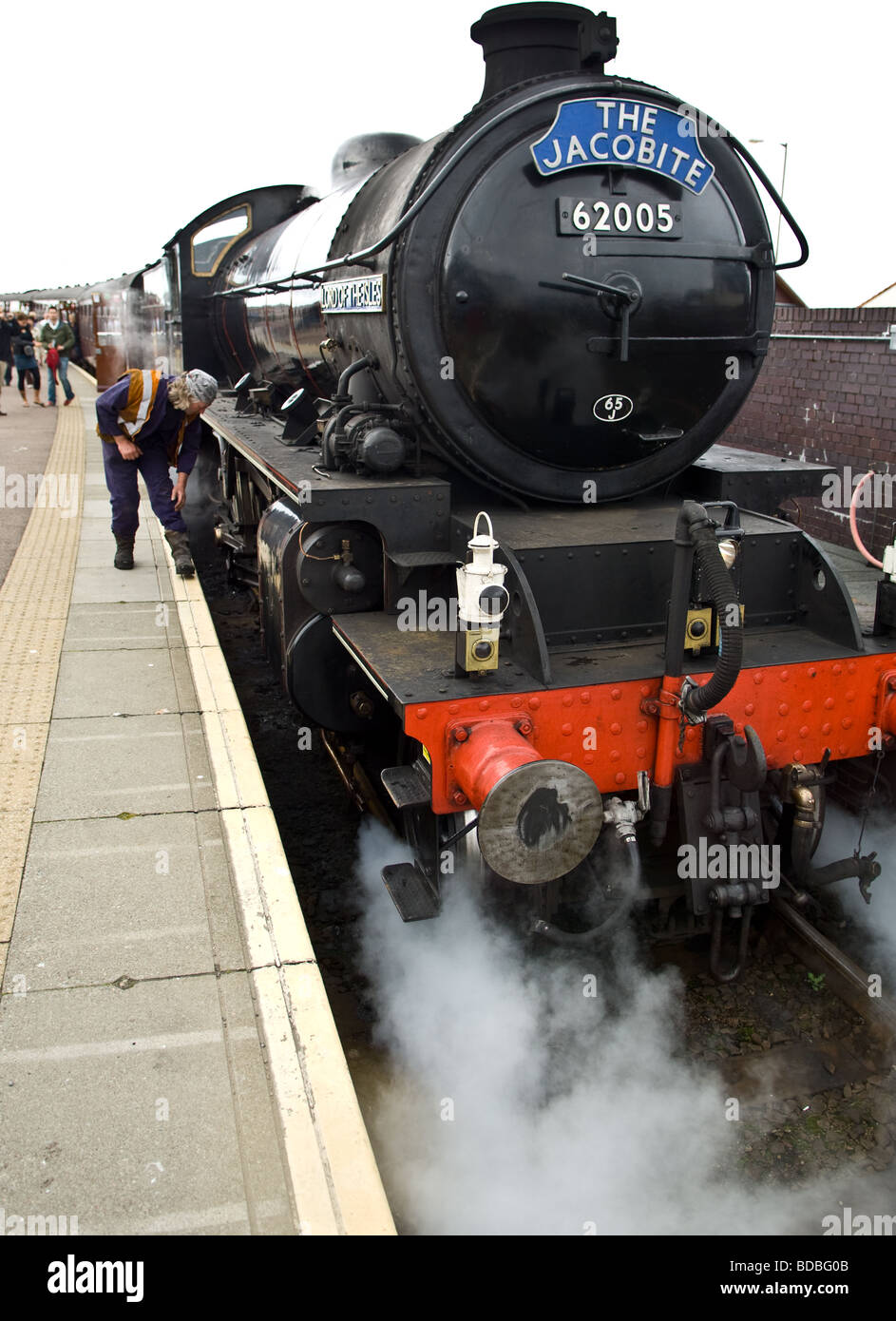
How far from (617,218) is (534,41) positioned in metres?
0.78

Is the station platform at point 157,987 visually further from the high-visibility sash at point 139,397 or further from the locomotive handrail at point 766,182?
the locomotive handrail at point 766,182

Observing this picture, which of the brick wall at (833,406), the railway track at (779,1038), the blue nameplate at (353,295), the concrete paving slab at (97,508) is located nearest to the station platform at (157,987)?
the railway track at (779,1038)

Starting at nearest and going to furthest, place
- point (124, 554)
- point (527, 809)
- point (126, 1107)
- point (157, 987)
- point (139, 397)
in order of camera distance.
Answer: point (126, 1107)
point (527, 809)
point (157, 987)
point (139, 397)
point (124, 554)

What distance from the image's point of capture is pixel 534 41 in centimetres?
341

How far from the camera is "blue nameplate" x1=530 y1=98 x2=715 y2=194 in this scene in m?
3.12

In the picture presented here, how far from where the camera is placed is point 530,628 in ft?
9.38

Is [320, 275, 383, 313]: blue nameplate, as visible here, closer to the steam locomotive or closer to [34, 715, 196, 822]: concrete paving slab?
the steam locomotive

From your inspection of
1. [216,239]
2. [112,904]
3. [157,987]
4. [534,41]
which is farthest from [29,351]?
[157,987]

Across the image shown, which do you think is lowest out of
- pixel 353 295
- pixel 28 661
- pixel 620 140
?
pixel 28 661

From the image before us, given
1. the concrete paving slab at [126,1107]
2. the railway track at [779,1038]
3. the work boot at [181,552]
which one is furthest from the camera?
the work boot at [181,552]

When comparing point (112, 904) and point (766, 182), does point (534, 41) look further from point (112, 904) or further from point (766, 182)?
point (112, 904)

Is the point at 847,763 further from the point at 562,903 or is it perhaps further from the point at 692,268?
the point at 692,268

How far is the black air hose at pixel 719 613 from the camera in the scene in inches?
101

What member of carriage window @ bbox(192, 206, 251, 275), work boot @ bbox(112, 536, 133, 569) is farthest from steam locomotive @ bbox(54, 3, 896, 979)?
carriage window @ bbox(192, 206, 251, 275)
